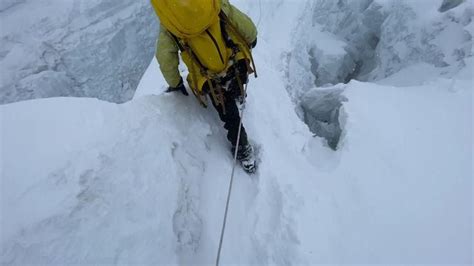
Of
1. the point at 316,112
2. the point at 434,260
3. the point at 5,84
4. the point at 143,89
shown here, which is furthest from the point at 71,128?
the point at 5,84

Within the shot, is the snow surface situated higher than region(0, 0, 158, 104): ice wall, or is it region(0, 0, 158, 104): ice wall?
the snow surface

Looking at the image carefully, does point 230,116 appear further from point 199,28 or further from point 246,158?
point 199,28

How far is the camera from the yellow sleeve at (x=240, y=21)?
2219 millimetres

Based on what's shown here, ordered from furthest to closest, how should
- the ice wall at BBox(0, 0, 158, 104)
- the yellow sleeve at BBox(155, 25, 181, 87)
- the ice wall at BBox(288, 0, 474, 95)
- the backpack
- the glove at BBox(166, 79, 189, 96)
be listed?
the ice wall at BBox(0, 0, 158, 104) < the ice wall at BBox(288, 0, 474, 95) < the glove at BBox(166, 79, 189, 96) < the yellow sleeve at BBox(155, 25, 181, 87) < the backpack

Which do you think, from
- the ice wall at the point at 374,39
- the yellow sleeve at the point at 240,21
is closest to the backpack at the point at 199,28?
the yellow sleeve at the point at 240,21

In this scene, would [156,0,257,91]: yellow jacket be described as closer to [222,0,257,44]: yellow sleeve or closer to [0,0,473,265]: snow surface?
[222,0,257,44]: yellow sleeve

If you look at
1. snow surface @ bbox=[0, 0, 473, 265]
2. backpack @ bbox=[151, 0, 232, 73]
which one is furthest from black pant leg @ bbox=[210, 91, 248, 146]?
backpack @ bbox=[151, 0, 232, 73]

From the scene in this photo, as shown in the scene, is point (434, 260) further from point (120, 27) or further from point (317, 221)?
point (120, 27)

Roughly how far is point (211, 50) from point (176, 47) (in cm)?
22

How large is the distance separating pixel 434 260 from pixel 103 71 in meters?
6.01

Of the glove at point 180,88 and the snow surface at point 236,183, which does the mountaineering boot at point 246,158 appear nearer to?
the snow surface at point 236,183

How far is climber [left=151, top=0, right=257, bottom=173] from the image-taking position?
192cm

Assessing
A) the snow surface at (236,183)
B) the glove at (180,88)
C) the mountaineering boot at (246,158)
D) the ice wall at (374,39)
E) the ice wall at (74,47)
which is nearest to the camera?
the snow surface at (236,183)

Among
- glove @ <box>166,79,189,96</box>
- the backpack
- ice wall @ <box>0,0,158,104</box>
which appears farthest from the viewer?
ice wall @ <box>0,0,158,104</box>
